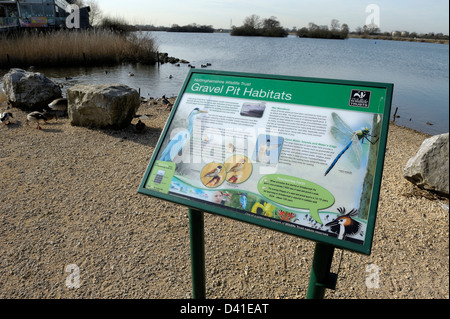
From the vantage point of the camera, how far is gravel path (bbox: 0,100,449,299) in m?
3.08

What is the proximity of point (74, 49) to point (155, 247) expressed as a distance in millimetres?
22665

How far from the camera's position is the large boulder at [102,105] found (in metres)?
6.83

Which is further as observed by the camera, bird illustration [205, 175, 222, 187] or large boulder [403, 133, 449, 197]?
large boulder [403, 133, 449, 197]

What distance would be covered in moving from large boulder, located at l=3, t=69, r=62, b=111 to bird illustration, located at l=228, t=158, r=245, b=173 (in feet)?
28.6

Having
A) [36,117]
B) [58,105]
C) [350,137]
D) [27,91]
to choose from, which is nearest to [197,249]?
[350,137]

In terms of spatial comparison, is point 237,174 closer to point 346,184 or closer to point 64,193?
point 346,184

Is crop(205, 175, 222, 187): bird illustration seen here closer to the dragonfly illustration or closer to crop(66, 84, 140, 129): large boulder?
the dragonfly illustration

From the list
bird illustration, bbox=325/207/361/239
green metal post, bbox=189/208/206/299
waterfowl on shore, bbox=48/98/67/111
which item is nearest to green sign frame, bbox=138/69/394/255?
bird illustration, bbox=325/207/361/239

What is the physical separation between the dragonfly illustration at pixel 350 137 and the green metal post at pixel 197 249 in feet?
3.20

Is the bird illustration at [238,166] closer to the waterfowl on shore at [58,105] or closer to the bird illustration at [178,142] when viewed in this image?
the bird illustration at [178,142]

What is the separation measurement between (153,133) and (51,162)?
2.28 m

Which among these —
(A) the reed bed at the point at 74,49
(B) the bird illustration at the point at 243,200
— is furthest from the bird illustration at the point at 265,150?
(A) the reed bed at the point at 74,49

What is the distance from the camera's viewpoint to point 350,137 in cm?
183

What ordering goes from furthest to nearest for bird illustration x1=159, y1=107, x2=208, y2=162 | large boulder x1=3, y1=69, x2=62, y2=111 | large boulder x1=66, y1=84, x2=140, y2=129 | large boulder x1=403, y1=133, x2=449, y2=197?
large boulder x1=3, y1=69, x2=62, y2=111 → large boulder x1=66, y1=84, x2=140, y2=129 → large boulder x1=403, y1=133, x2=449, y2=197 → bird illustration x1=159, y1=107, x2=208, y2=162
